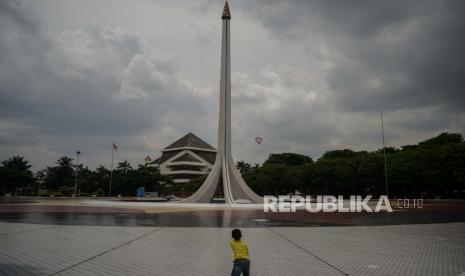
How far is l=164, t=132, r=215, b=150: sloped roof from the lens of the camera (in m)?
117

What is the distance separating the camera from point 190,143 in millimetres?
116500

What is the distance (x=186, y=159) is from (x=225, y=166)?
76.3 m

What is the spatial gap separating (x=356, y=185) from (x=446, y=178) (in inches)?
501

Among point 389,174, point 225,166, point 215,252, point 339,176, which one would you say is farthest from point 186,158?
point 215,252

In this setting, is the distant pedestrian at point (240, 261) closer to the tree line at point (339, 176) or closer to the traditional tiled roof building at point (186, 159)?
the tree line at point (339, 176)

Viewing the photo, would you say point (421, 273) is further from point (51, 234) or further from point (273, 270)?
point (51, 234)

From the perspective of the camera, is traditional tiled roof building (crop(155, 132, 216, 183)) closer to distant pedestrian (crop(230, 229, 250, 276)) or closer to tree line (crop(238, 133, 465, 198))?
tree line (crop(238, 133, 465, 198))

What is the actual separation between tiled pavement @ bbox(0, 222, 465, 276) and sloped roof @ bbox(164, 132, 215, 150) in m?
104

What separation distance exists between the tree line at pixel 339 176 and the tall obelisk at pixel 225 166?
26.5 meters

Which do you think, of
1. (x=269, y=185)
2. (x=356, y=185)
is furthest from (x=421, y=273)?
(x=269, y=185)

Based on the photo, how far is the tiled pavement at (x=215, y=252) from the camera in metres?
7.10

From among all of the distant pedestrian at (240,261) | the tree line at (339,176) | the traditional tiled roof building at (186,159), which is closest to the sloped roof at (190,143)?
the traditional tiled roof building at (186,159)

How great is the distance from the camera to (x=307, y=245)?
10.2 metres

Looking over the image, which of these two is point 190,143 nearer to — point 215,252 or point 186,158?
point 186,158
